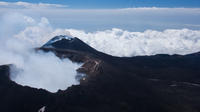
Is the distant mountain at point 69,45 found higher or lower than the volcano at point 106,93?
higher

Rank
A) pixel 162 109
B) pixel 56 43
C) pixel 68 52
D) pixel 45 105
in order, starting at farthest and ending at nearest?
pixel 56 43
pixel 68 52
pixel 162 109
pixel 45 105

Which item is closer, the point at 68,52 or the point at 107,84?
the point at 107,84

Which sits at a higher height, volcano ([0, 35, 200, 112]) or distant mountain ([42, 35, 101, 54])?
distant mountain ([42, 35, 101, 54])

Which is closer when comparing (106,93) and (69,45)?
(106,93)

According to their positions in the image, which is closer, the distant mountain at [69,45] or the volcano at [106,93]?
the volcano at [106,93]

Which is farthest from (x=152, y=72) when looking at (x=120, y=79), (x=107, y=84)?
(x=107, y=84)

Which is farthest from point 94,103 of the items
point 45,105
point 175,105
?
point 175,105

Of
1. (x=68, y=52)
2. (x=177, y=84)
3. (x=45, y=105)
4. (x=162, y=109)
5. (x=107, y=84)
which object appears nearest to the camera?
(x=45, y=105)

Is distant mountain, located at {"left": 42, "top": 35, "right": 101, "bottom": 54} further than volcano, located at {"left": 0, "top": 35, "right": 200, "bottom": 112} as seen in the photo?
Yes

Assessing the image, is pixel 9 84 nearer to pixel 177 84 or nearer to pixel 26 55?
pixel 26 55

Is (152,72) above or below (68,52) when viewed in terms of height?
below

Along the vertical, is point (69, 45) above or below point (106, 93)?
above
